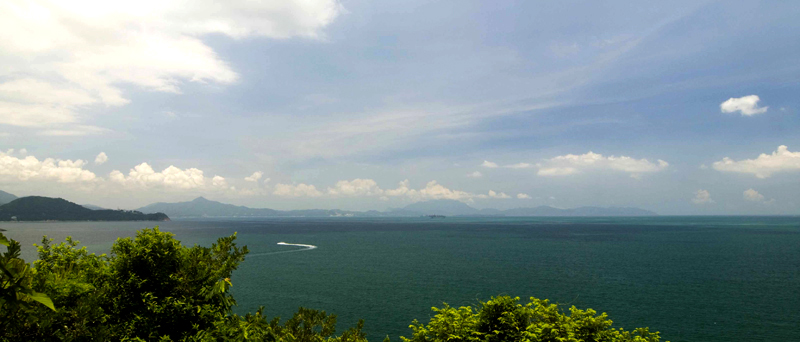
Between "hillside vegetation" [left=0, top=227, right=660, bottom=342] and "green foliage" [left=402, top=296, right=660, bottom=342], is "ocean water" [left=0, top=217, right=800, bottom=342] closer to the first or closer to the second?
"green foliage" [left=402, top=296, right=660, bottom=342]

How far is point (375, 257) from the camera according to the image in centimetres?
12294

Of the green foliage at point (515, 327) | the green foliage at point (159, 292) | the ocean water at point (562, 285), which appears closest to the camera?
the green foliage at point (159, 292)

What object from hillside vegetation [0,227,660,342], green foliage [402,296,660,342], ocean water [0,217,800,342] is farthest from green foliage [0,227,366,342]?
ocean water [0,217,800,342]

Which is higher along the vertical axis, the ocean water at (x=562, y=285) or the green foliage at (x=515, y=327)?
the green foliage at (x=515, y=327)

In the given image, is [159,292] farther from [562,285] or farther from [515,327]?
[562,285]

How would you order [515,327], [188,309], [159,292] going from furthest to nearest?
[515,327], [159,292], [188,309]

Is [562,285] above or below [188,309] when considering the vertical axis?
below

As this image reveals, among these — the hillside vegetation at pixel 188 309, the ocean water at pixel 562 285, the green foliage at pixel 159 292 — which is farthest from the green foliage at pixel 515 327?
the ocean water at pixel 562 285

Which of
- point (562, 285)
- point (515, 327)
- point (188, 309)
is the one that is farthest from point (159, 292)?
point (562, 285)

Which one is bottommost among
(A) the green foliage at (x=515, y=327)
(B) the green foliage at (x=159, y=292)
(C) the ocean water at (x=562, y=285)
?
(C) the ocean water at (x=562, y=285)

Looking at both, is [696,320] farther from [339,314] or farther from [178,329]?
[178,329]

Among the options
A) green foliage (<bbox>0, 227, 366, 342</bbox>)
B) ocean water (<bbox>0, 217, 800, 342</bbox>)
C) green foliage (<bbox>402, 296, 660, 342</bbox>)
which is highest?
green foliage (<bbox>0, 227, 366, 342</bbox>)

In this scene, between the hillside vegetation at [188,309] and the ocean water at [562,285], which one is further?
the ocean water at [562,285]

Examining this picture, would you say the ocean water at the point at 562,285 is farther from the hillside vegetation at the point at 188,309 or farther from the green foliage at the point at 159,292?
the green foliage at the point at 159,292
